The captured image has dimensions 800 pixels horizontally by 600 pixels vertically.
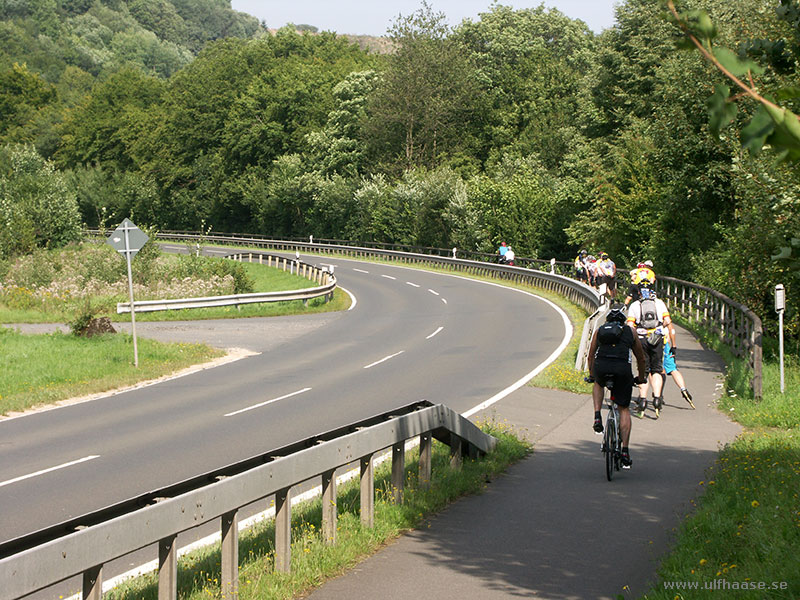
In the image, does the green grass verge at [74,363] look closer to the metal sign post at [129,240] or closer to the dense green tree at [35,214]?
the metal sign post at [129,240]

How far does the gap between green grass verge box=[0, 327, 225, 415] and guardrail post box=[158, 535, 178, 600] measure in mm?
11502

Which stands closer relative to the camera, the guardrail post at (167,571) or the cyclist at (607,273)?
the guardrail post at (167,571)

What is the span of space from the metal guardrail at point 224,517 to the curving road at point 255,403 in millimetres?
3252

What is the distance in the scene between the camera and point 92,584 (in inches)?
201

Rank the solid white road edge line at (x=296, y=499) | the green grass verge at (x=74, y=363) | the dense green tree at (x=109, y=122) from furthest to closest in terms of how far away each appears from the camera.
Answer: the dense green tree at (x=109, y=122), the green grass verge at (x=74, y=363), the solid white road edge line at (x=296, y=499)

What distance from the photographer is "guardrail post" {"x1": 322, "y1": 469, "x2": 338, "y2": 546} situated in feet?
24.4

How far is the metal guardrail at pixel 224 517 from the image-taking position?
4.70 m

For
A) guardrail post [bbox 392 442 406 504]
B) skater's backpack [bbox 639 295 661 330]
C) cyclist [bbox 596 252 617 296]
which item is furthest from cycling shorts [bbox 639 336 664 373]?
cyclist [bbox 596 252 617 296]

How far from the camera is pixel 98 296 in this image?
3669 centimetres

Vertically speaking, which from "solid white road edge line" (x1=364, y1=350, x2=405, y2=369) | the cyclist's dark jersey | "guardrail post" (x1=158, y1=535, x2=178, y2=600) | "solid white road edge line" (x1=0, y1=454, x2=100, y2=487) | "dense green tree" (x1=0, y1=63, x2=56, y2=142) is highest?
"dense green tree" (x1=0, y1=63, x2=56, y2=142)

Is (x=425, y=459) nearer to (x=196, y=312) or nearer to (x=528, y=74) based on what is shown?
(x=196, y=312)

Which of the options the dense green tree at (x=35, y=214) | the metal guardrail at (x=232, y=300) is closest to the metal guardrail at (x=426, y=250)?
the metal guardrail at (x=232, y=300)

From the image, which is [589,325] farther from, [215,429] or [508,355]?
[215,429]

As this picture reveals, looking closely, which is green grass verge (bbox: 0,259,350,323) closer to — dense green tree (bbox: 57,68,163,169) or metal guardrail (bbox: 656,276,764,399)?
metal guardrail (bbox: 656,276,764,399)
